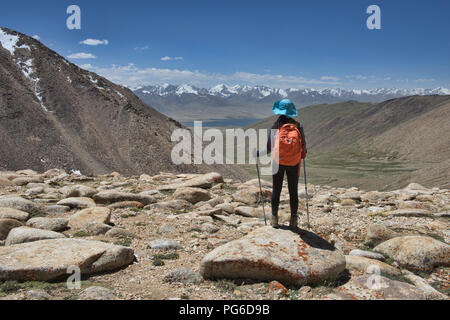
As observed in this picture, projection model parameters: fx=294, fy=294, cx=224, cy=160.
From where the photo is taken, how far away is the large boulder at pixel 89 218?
938cm

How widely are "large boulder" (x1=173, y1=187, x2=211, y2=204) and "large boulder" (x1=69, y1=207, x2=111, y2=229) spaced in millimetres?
4407

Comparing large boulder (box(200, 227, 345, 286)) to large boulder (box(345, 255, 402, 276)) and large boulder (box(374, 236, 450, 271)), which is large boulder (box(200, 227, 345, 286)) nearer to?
large boulder (box(345, 255, 402, 276))

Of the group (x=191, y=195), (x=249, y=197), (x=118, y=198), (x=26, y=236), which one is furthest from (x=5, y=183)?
(x=249, y=197)

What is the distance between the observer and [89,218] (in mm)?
9734

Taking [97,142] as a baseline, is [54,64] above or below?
above

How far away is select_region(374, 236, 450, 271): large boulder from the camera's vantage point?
7.29 m

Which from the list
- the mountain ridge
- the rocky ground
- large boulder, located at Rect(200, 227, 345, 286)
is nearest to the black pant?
the rocky ground

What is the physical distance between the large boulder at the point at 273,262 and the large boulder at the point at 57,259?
6.85ft

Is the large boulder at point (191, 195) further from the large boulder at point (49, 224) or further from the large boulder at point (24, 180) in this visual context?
the large boulder at point (24, 180)

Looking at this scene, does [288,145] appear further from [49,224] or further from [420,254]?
[49,224]
